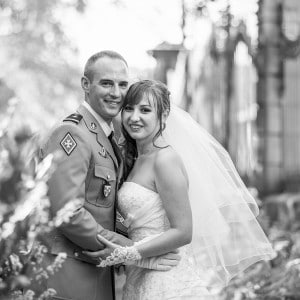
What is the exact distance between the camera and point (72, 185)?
3727 millimetres

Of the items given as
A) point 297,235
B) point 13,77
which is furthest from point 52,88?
point 297,235

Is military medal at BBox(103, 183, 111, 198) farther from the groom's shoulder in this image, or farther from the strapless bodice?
the groom's shoulder

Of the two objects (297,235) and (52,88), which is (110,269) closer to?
(297,235)

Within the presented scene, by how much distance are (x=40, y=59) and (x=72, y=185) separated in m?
14.8

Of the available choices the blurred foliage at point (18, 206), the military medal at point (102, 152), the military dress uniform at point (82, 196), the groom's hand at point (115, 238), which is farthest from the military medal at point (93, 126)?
the blurred foliage at point (18, 206)

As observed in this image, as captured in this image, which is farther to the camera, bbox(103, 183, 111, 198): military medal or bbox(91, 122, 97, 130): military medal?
bbox(91, 122, 97, 130): military medal

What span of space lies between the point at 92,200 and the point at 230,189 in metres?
0.92

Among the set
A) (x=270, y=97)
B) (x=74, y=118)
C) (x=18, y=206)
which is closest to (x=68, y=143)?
(x=74, y=118)

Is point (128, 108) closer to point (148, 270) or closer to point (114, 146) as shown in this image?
point (114, 146)

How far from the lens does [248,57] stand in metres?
13.6

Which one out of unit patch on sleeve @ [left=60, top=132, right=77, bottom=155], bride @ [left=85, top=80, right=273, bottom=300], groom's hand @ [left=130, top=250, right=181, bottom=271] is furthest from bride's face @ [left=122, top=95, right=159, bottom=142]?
groom's hand @ [left=130, top=250, right=181, bottom=271]

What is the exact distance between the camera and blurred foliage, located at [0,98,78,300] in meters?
2.51

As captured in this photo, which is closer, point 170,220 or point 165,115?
point 170,220

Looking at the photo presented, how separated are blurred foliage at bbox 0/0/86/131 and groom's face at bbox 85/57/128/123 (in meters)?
11.5
